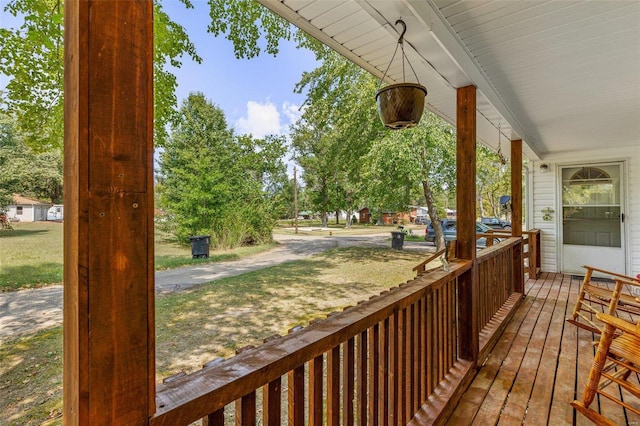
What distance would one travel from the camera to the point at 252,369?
76 centimetres

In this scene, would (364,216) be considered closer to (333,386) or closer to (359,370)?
(359,370)

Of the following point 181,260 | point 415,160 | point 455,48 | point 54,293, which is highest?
point 415,160

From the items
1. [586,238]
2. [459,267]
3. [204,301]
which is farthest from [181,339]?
[586,238]

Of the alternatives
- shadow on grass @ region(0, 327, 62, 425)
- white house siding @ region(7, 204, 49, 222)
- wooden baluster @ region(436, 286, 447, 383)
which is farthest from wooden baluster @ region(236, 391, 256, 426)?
white house siding @ region(7, 204, 49, 222)

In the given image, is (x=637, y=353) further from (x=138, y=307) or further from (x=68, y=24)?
(x=68, y=24)

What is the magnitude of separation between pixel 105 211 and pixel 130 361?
0.90 feet

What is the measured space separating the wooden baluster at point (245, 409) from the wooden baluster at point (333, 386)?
0.33 m

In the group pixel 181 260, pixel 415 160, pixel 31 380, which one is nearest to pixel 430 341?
pixel 31 380

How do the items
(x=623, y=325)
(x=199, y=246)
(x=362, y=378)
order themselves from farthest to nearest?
(x=199, y=246) < (x=623, y=325) < (x=362, y=378)

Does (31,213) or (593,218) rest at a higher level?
(31,213)

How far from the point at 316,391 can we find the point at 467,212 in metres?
1.69

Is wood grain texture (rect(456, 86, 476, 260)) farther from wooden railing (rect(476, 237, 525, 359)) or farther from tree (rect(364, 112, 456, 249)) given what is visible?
tree (rect(364, 112, 456, 249))

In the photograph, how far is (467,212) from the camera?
7.15ft

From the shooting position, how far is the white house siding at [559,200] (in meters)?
4.61
